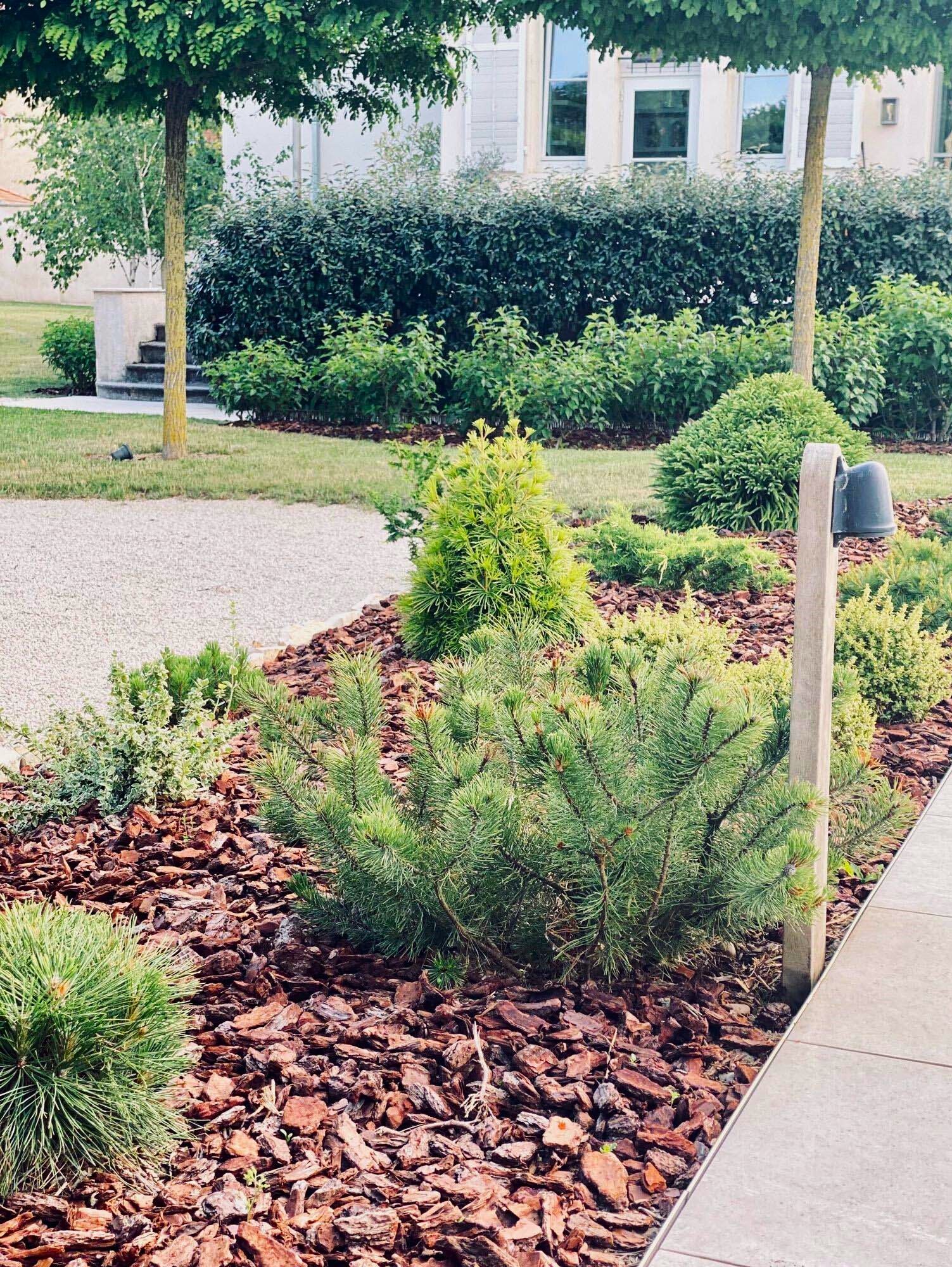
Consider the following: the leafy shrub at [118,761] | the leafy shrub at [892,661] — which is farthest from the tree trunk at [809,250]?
the leafy shrub at [118,761]

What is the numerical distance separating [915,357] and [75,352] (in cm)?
940

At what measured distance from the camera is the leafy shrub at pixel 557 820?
2389 mm

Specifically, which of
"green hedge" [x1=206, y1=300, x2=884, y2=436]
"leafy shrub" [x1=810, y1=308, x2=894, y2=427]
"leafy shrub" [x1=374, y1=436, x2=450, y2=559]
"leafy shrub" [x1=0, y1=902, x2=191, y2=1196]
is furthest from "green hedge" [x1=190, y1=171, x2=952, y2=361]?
"leafy shrub" [x1=0, y1=902, x2=191, y2=1196]

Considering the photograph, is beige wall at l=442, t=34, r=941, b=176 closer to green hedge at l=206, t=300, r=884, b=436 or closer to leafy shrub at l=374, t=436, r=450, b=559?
green hedge at l=206, t=300, r=884, b=436

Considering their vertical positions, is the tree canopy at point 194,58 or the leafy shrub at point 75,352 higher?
the tree canopy at point 194,58

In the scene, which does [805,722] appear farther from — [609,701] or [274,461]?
[274,461]

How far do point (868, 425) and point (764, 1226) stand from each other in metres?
11.0

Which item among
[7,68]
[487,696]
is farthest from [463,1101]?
[7,68]

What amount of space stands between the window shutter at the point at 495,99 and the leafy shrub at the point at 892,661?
15935 millimetres

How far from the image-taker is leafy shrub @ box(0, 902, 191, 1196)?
1.98 m

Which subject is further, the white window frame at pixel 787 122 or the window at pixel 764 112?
the window at pixel 764 112

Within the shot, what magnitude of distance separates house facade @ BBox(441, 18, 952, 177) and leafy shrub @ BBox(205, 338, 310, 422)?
7.25 m

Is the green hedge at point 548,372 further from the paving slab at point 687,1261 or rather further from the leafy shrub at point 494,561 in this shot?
the paving slab at point 687,1261

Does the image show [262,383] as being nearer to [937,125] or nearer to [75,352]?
[75,352]
